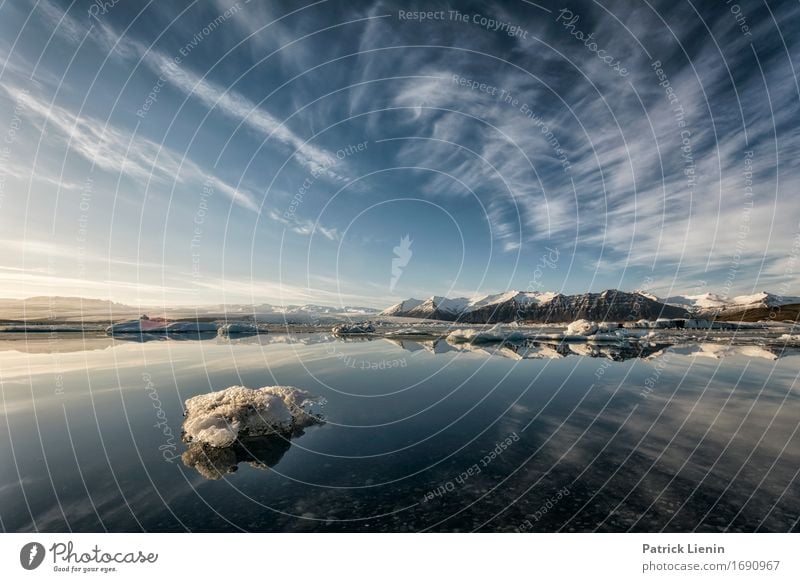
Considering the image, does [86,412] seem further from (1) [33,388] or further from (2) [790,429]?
(2) [790,429]

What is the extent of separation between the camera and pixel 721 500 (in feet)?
27.0

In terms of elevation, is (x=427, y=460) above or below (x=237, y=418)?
below

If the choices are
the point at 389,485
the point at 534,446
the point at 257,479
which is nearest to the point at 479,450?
the point at 534,446

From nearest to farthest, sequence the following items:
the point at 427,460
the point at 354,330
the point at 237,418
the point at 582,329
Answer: the point at 427,460, the point at 237,418, the point at 582,329, the point at 354,330

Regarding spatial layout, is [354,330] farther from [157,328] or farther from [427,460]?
[427,460]

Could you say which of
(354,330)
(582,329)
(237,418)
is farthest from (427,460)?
(354,330)

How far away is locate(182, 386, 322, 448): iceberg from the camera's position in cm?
1180

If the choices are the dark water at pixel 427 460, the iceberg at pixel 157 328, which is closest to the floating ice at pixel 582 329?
the dark water at pixel 427 460

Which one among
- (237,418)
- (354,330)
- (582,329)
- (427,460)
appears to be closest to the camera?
(427,460)

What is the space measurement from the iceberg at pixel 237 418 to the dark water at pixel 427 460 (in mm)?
705

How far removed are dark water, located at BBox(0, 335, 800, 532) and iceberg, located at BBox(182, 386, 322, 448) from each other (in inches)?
27.8

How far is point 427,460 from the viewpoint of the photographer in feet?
34.6

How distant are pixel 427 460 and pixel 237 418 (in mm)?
6755
